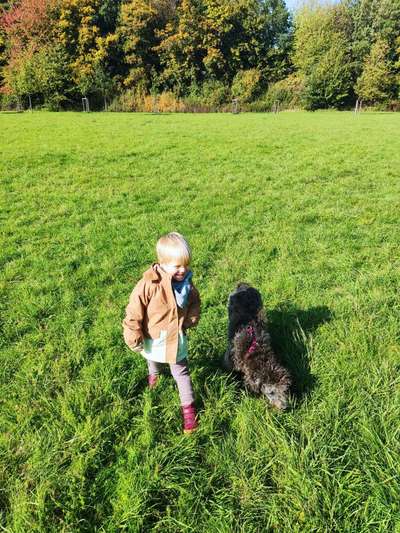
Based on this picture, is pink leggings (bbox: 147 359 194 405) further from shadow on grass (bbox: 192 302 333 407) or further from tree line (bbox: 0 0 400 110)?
tree line (bbox: 0 0 400 110)

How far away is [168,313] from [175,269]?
1.06 feet

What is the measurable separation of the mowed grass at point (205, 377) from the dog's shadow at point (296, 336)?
0.02m

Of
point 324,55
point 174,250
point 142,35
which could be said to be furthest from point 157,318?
point 324,55

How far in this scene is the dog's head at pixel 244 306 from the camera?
3.01m

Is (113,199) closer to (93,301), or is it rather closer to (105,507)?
(93,301)

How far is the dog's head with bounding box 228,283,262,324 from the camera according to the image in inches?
119

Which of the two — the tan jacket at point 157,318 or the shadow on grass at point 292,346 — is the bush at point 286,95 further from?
the tan jacket at point 157,318

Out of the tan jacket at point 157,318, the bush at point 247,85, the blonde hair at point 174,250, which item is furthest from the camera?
the bush at point 247,85

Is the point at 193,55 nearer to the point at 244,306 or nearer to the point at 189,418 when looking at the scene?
the point at 244,306

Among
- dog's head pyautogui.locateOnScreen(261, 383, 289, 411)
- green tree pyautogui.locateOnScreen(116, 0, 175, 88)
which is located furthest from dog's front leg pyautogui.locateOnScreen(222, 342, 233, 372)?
green tree pyautogui.locateOnScreen(116, 0, 175, 88)

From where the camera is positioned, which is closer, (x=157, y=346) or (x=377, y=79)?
(x=157, y=346)

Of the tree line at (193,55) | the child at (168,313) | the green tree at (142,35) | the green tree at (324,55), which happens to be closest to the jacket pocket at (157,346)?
the child at (168,313)

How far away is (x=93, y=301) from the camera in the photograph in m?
4.03

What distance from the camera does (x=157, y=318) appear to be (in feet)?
8.33
